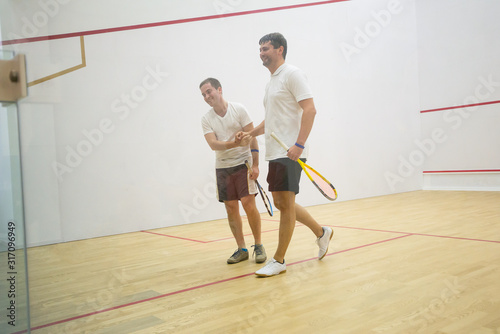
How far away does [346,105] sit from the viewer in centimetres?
433

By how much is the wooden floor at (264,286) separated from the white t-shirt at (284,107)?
449mm

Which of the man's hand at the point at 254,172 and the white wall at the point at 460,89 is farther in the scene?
the white wall at the point at 460,89

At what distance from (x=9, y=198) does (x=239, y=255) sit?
142cm

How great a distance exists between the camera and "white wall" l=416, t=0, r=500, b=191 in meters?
2.35

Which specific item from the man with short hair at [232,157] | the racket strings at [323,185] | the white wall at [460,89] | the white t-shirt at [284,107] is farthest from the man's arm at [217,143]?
the white wall at [460,89]

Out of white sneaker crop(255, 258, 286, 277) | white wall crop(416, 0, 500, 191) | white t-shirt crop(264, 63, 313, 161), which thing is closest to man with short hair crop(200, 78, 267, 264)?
white t-shirt crop(264, 63, 313, 161)

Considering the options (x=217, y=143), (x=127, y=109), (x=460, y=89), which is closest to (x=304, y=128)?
(x=217, y=143)

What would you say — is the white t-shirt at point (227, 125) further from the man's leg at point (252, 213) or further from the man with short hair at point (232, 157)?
the man's leg at point (252, 213)

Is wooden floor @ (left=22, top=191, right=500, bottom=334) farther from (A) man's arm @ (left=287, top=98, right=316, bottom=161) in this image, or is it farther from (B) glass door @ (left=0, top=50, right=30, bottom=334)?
(A) man's arm @ (left=287, top=98, right=316, bottom=161)

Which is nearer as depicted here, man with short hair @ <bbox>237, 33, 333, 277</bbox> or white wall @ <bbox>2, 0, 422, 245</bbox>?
white wall @ <bbox>2, 0, 422, 245</bbox>

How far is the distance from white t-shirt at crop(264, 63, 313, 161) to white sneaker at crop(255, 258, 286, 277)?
1.53ft

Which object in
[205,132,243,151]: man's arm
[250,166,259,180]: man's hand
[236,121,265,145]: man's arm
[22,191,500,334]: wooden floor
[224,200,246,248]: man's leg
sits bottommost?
[22,191,500,334]: wooden floor

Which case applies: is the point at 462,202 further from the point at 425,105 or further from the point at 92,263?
the point at 92,263

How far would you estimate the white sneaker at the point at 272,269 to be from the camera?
1.91 metres
